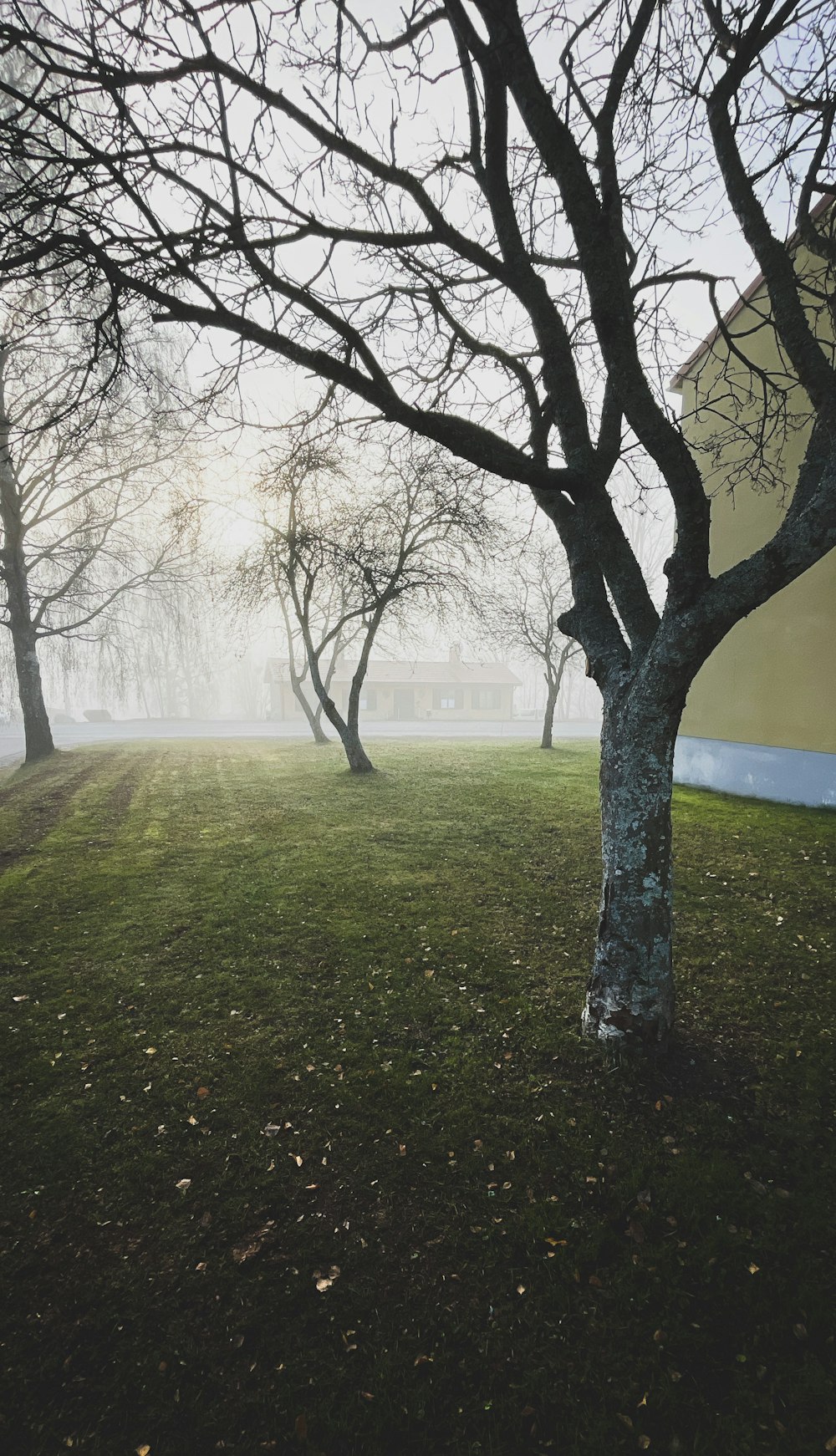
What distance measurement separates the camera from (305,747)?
20.4m

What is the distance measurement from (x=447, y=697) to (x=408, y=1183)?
48624mm

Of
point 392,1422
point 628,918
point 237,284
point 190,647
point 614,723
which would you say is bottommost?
point 392,1422

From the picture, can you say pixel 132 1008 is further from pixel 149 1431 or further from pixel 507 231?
pixel 507 231

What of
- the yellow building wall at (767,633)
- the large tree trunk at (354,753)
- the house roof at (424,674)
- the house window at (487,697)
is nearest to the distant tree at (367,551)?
the large tree trunk at (354,753)

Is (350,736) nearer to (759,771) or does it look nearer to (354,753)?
(354,753)

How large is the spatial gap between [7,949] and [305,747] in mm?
15638

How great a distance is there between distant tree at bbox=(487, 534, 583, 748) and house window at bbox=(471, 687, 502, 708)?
28122mm

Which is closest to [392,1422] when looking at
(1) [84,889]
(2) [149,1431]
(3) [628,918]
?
(2) [149,1431]

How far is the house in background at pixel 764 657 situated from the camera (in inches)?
339

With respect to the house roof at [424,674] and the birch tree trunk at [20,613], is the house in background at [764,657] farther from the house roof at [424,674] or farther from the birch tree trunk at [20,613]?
the house roof at [424,674]

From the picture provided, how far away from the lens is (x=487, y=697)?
5147 cm

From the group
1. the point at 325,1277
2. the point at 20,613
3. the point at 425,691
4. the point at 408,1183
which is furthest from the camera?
the point at 425,691

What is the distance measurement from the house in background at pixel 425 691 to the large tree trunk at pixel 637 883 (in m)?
44.4

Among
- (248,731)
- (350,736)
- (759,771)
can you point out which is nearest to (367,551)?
(350,736)
